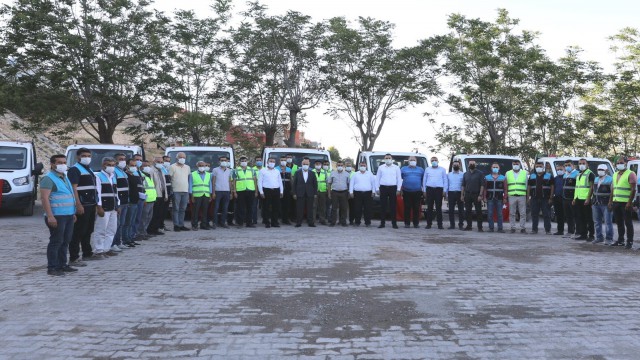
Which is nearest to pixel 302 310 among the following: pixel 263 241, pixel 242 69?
pixel 263 241

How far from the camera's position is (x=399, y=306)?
19.0 feet

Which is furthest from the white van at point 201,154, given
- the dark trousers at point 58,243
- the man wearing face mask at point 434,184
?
the dark trousers at point 58,243

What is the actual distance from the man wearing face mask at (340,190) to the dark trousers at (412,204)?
148 centimetres

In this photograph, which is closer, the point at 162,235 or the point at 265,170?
the point at 162,235

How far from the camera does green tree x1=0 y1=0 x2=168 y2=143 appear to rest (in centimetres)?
2194

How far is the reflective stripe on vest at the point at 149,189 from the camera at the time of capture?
1110 cm

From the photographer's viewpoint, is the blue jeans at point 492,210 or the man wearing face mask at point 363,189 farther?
the man wearing face mask at point 363,189

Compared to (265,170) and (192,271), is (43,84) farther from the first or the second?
(192,271)

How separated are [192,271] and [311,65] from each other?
20997 millimetres

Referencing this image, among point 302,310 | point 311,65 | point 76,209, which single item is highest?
point 311,65

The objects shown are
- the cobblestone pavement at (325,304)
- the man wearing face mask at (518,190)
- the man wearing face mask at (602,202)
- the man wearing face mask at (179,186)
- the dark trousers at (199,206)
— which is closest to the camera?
the cobblestone pavement at (325,304)

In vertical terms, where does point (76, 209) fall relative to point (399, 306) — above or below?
above

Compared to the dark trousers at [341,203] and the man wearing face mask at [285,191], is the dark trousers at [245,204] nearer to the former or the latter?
the man wearing face mask at [285,191]

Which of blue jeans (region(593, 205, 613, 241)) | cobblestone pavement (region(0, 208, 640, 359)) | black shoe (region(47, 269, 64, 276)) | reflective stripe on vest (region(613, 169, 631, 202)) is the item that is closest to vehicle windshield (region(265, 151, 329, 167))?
cobblestone pavement (region(0, 208, 640, 359))
